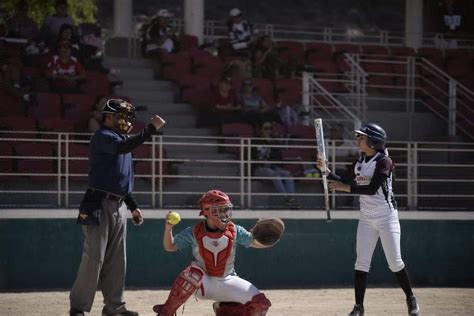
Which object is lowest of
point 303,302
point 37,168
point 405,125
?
point 303,302

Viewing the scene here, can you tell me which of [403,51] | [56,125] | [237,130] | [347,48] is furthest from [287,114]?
[403,51]

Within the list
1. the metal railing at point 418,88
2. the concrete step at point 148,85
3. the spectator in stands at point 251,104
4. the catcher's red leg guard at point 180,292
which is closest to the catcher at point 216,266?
the catcher's red leg guard at point 180,292

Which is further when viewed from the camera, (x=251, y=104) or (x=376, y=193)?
(x=251, y=104)

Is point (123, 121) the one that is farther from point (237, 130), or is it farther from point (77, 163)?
point (237, 130)

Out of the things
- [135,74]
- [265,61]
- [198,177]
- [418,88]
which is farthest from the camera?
[418,88]

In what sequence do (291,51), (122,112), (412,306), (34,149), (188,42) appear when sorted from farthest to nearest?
(291,51) → (188,42) → (34,149) → (412,306) → (122,112)

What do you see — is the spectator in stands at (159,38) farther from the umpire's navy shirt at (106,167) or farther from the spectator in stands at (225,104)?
the umpire's navy shirt at (106,167)

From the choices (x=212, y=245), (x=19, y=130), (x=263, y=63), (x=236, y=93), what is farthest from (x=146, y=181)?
(x=212, y=245)

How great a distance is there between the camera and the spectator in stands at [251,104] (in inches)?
666

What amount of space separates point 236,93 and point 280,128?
1041 millimetres

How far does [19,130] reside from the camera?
14961mm

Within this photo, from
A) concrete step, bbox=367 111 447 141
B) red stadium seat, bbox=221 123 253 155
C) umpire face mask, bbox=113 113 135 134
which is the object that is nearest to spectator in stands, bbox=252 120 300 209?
red stadium seat, bbox=221 123 253 155

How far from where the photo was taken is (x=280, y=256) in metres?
14.6

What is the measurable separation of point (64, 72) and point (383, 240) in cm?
745
